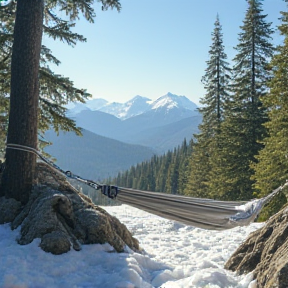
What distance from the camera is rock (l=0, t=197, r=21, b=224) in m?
4.47

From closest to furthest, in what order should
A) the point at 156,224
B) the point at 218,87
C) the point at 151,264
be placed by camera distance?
1. the point at 151,264
2. the point at 156,224
3. the point at 218,87

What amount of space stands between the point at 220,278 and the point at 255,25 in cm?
1718

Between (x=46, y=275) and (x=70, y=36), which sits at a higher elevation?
(x=70, y=36)

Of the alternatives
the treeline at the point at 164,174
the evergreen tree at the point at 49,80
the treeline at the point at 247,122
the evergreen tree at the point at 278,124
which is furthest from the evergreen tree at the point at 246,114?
the treeline at the point at 164,174

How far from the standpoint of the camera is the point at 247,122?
55.4 ft

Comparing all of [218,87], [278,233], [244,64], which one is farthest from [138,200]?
[218,87]

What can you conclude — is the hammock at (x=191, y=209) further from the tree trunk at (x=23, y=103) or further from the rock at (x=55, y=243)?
the rock at (x=55, y=243)

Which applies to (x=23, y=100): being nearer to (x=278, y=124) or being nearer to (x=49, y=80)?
(x=49, y=80)

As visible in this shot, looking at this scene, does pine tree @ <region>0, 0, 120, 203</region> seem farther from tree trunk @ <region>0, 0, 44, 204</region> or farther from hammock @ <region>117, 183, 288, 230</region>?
hammock @ <region>117, 183, 288, 230</region>

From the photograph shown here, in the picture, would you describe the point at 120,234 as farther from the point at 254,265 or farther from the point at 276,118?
the point at 276,118

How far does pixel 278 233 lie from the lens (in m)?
3.61

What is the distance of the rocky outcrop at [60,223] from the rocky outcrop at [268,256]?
1588 millimetres

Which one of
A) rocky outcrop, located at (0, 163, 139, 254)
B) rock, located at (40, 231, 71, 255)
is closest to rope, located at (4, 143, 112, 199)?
rocky outcrop, located at (0, 163, 139, 254)

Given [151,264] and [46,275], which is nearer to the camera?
[46,275]
